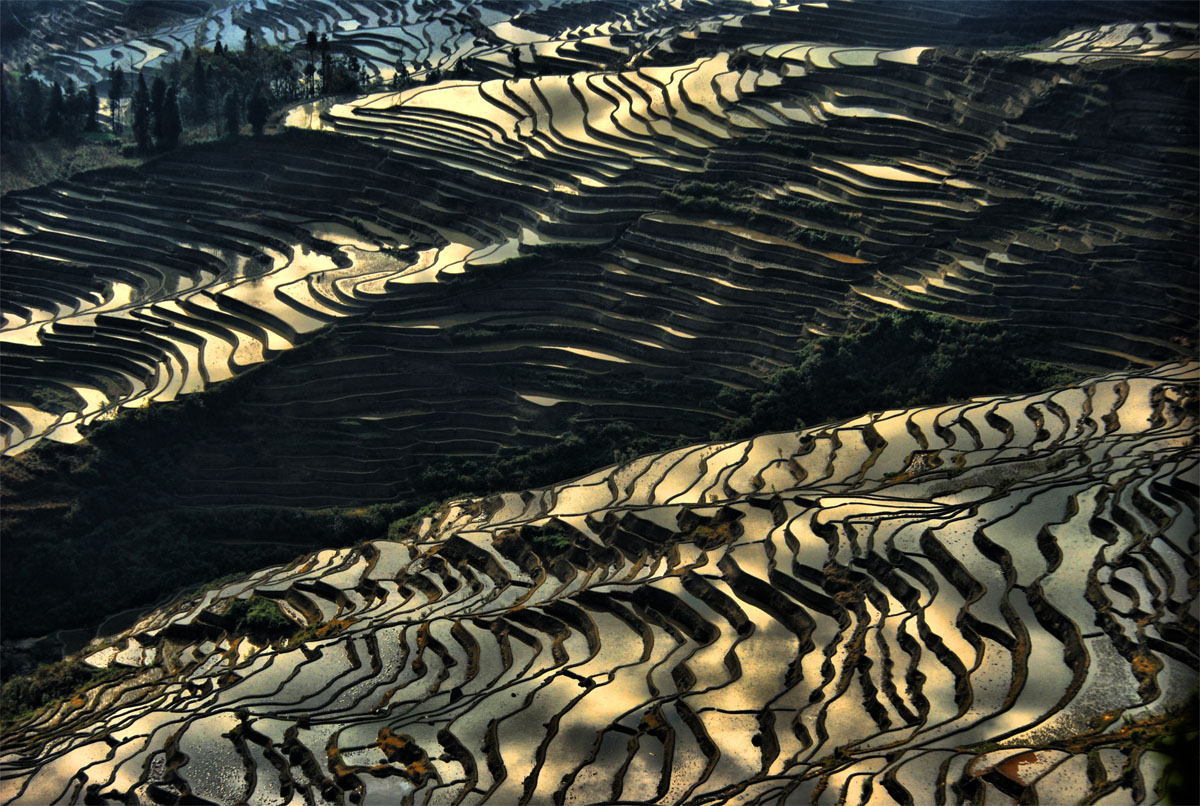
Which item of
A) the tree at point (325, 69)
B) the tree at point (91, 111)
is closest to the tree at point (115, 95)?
the tree at point (91, 111)

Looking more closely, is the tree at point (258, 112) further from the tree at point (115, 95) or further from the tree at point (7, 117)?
the tree at point (7, 117)

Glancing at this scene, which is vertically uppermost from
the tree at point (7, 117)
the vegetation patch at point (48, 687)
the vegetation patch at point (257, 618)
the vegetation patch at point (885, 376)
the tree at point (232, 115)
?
the tree at point (232, 115)

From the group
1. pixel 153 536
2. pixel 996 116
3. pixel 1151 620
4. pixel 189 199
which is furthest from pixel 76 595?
pixel 996 116

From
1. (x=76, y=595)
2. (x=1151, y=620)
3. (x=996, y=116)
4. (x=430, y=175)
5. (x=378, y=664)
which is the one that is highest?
(x=996, y=116)

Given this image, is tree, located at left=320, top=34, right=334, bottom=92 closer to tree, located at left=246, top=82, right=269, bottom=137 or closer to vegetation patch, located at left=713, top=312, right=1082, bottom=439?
tree, located at left=246, top=82, right=269, bottom=137

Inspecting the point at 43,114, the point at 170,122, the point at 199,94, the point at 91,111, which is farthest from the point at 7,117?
the point at 170,122

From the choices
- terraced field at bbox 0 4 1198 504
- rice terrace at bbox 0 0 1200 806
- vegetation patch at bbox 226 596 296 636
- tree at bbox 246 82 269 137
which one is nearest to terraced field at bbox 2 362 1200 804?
rice terrace at bbox 0 0 1200 806

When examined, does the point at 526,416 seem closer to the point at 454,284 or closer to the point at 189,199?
the point at 454,284
